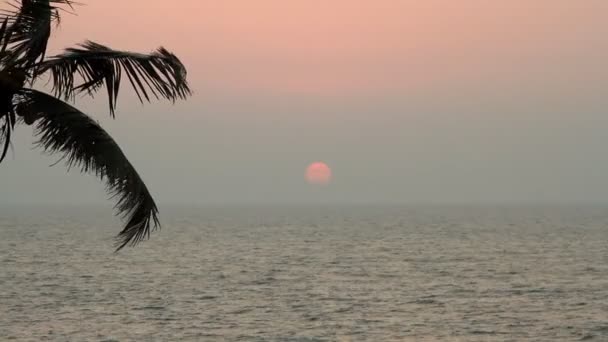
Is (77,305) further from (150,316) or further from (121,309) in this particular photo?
(150,316)

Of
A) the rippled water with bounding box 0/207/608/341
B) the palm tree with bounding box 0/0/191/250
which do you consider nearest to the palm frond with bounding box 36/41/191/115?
the palm tree with bounding box 0/0/191/250

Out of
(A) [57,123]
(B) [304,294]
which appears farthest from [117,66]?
(B) [304,294]

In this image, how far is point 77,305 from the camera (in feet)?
189

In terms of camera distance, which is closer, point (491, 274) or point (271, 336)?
point (271, 336)

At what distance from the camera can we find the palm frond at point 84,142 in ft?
45.4

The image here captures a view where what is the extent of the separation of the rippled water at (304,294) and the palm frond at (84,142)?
103 feet

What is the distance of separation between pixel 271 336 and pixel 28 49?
3326cm

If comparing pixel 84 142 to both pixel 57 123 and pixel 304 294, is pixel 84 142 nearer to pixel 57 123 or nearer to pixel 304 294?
pixel 57 123

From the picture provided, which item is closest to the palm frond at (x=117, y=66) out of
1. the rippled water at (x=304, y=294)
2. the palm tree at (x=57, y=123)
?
the palm tree at (x=57, y=123)

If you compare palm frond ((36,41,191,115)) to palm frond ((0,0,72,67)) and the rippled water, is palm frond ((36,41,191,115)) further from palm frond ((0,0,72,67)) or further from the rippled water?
the rippled water

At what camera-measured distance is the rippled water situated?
4703cm

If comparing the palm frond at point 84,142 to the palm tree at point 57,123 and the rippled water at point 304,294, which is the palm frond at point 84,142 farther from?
the rippled water at point 304,294

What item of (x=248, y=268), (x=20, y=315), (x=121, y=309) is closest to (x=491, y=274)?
(x=248, y=268)

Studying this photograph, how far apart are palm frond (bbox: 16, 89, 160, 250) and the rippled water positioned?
31368mm
